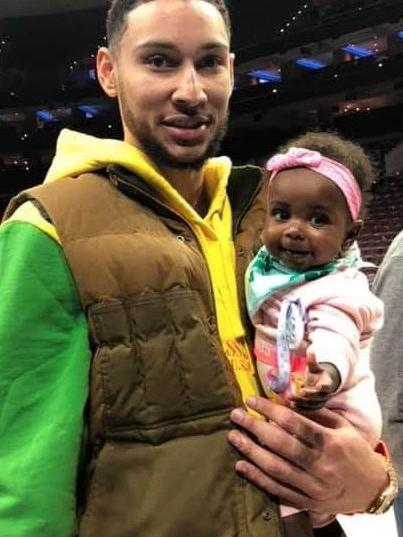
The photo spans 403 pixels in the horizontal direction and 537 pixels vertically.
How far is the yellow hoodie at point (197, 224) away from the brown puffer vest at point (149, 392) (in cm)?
8

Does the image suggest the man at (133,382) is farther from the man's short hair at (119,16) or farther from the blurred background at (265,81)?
the blurred background at (265,81)

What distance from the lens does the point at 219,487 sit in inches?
43.0

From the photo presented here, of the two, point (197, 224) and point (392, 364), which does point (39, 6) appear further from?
point (197, 224)

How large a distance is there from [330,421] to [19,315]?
0.49 meters

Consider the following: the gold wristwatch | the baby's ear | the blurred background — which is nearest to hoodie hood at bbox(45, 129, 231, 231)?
the baby's ear

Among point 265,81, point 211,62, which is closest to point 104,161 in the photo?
point 211,62

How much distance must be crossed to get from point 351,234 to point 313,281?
13cm

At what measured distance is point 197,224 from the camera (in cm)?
126

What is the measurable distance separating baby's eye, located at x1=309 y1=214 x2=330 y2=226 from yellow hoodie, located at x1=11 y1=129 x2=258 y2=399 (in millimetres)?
136

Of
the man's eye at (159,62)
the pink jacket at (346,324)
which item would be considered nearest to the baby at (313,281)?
the pink jacket at (346,324)

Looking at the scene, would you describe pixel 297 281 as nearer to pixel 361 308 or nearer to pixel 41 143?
pixel 361 308

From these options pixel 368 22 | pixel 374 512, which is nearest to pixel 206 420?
pixel 374 512

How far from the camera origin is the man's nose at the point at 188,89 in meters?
1.25

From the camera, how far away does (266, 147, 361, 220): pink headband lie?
1296 mm
